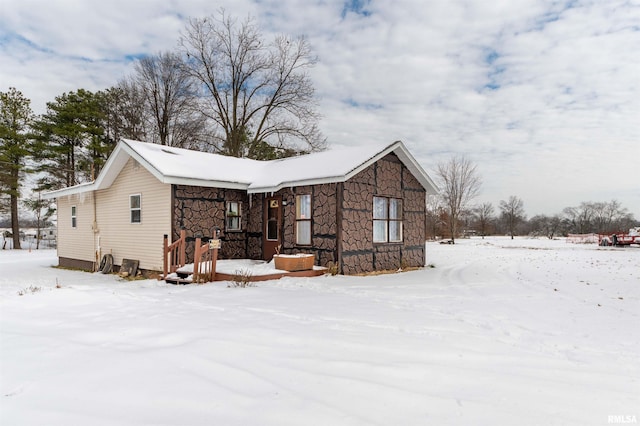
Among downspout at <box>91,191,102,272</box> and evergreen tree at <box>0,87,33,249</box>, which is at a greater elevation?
evergreen tree at <box>0,87,33,249</box>

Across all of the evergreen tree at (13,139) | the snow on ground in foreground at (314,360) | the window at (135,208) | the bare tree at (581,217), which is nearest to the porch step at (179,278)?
the snow on ground in foreground at (314,360)

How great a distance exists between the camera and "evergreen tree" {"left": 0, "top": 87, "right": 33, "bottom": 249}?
83.0ft

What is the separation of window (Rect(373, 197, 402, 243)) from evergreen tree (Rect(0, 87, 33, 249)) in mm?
26535

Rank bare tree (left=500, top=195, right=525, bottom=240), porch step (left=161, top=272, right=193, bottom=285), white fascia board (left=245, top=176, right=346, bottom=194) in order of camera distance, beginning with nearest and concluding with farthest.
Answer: porch step (left=161, top=272, right=193, bottom=285) < white fascia board (left=245, top=176, right=346, bottom=194) < bare tree (left=500, top=195, right=525, bottom=240)

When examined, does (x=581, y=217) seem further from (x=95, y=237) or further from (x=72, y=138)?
(x=72, y=138)

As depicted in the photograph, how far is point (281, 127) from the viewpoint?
26172 mm

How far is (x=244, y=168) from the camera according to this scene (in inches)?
560

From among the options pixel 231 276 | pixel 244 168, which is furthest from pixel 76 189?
pixel 231 276

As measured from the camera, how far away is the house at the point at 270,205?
1091 cm

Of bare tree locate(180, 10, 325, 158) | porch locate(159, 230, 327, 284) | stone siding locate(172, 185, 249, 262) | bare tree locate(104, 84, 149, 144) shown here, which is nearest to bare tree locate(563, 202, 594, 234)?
bare tree locate(180, 10, 325, 158)

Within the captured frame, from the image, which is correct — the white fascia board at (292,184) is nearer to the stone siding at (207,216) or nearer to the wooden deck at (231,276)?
the stone siding at (207,216)

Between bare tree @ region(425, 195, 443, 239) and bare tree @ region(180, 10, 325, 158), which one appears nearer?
bare tree @ region(180, 10, 325, 158)

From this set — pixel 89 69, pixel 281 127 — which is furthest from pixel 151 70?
pixel 281 127

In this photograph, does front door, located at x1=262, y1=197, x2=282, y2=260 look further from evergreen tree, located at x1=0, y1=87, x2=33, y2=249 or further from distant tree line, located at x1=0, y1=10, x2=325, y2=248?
evergreen tree, located at x1=0, y1=87, x2=33, y2=249
